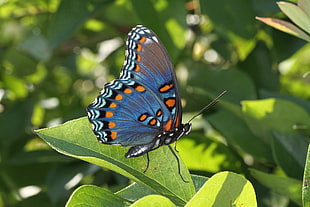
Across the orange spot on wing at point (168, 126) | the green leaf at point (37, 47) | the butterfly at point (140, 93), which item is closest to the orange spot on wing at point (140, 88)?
the butterfly at point (140, 93)

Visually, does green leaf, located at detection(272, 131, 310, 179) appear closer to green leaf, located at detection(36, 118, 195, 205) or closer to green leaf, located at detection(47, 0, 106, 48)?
green leaf, located at detection(36, 118, 195, 205)

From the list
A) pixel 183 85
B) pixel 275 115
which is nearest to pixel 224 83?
pixel 183 85

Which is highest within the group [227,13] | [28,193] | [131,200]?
[227,13]

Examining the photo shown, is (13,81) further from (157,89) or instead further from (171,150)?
(171,150)

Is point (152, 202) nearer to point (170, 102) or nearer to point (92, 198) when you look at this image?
point (92, 198)

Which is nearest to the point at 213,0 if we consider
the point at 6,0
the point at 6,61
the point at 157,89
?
the point at 157,89
